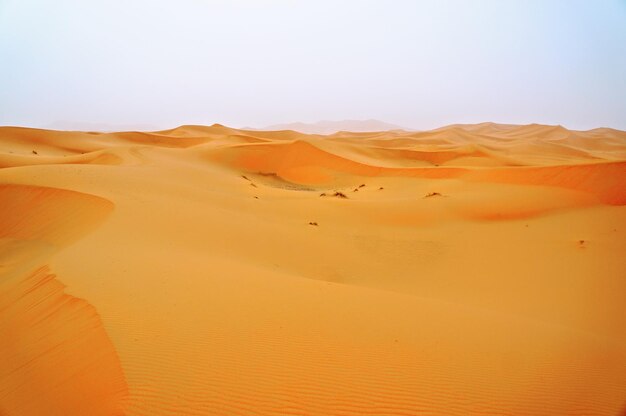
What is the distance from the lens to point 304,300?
12.0ft

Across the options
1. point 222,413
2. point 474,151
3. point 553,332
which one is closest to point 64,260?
point 222,413

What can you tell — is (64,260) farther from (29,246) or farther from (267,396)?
(267,396)

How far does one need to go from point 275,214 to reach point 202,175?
15.4 feet

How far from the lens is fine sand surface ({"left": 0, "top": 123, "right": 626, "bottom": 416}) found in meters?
2.31

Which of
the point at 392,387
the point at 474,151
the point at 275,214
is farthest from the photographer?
the point at 474,151

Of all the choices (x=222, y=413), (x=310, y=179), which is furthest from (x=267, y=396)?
(x=310, y=179)

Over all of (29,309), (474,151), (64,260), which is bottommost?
(29,309)

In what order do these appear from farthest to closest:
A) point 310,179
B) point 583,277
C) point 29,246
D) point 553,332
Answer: point 310,179
point 29,246
point 583,277
point 553,332

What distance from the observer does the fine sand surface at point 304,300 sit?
2.31 metres

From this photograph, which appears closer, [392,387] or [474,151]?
[392,387]

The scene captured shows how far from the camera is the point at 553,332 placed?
340 centimetres

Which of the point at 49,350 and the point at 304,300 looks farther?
the point at 304,300

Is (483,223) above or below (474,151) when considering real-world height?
below

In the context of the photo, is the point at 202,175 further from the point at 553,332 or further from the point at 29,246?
the point at 553,332
